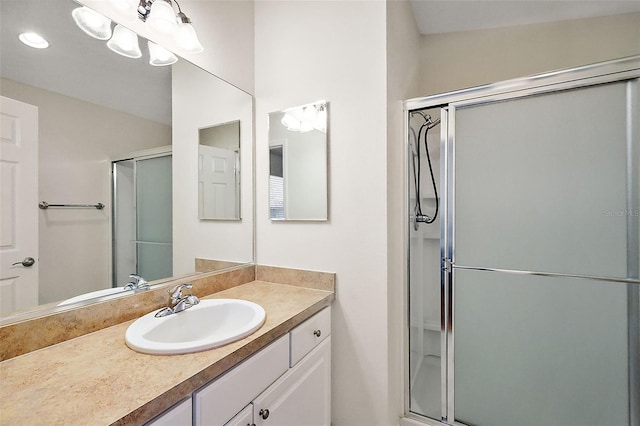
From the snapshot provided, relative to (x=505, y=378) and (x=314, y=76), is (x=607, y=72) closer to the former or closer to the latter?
(x=314, y=76)

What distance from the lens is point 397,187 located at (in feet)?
5.05

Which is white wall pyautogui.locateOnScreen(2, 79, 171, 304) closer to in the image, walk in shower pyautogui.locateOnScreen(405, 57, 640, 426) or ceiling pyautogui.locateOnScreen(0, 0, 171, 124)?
ceiling pyautogui.locateOnScreen(0, 0, 171, 124)

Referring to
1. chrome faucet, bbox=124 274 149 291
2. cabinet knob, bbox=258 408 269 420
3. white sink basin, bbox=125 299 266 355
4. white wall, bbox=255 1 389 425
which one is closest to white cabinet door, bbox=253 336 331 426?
cabinet knob, bbox=258 408 269 420

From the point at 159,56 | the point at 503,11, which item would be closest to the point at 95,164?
the point at 159,56

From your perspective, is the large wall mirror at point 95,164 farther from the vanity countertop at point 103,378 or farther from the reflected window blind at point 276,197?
the reflected window blind at point 276,197

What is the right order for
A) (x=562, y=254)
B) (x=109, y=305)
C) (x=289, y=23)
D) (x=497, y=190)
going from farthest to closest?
(x=289, y=23), (x=497, y=190), (x=562, y=254), (x=109, y=305)

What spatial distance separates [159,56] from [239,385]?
4.63ft

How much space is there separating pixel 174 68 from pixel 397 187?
4.19 feet

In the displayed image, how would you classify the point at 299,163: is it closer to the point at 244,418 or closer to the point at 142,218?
the point at 142,218

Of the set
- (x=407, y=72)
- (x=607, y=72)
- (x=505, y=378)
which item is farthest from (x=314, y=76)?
(x=505, y=378)

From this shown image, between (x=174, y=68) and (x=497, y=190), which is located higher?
(x=174, y=68)

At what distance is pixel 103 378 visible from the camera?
0.72m

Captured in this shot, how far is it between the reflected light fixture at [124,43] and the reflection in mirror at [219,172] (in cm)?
43

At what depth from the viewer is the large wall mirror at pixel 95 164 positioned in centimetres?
88
